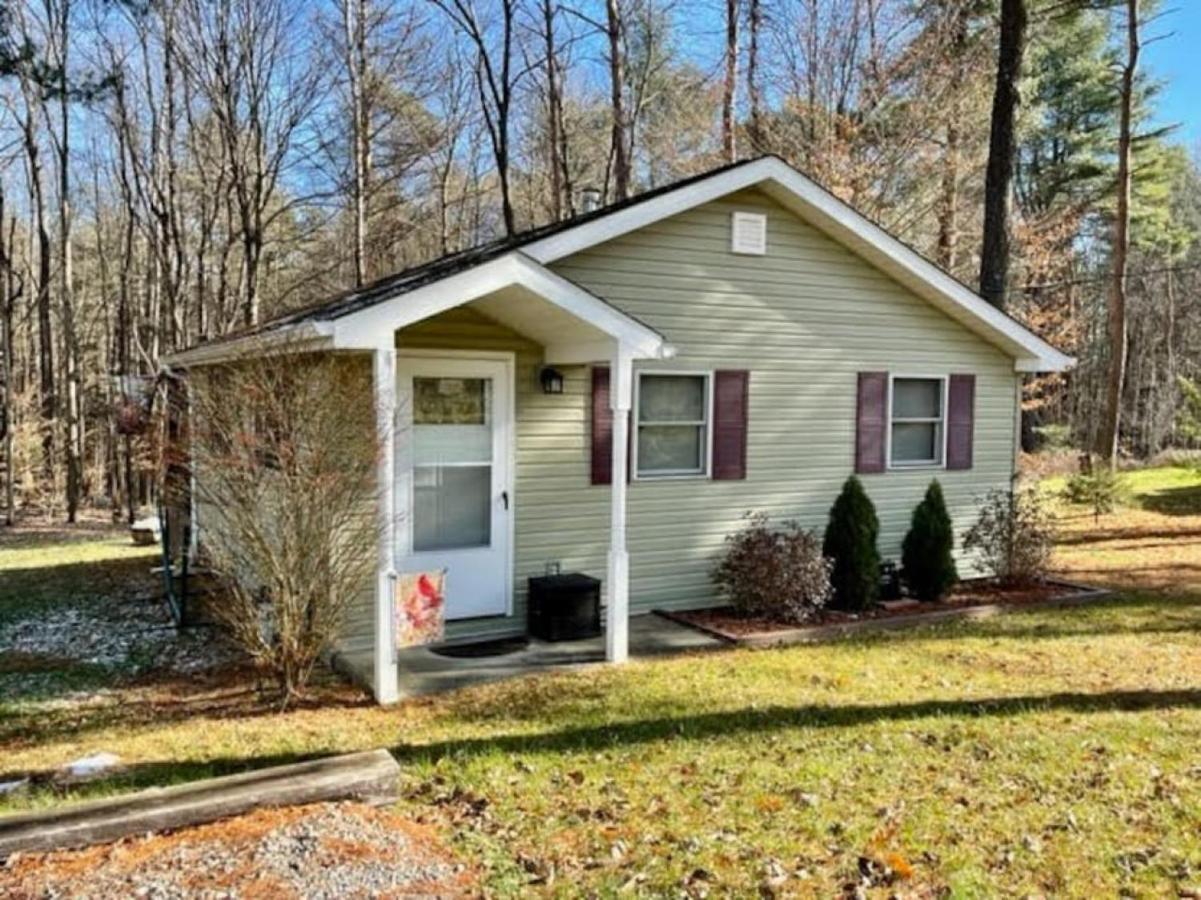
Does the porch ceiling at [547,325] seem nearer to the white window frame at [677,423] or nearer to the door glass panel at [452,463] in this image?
the door glass panel at [452,463]

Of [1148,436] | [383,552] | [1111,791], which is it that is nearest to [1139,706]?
[1111,791]

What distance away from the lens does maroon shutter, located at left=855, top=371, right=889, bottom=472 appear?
9.48 metres

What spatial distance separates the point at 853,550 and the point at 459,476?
3.89 m

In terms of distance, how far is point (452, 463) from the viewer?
24.5ft

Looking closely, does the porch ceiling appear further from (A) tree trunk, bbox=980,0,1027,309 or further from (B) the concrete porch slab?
(A) tree trunk, bbox=980,0,1027,309

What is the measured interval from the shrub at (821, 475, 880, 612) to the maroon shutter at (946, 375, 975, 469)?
73.4 inches

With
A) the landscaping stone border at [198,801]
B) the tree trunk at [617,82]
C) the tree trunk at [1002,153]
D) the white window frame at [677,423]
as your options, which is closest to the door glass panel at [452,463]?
the white window frame at [677,423]

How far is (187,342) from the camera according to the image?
61.6 ft

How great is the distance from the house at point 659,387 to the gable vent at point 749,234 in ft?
0.06

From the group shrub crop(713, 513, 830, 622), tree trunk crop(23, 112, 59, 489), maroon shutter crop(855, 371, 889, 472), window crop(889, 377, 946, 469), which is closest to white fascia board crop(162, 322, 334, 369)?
shrub crop(713, 513, 830, 622)

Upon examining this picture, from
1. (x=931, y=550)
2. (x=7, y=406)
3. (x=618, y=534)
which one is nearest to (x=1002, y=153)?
(x=931, y=550)

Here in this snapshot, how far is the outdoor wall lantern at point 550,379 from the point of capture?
7.76 meters

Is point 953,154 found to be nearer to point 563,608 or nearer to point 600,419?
point 600,419

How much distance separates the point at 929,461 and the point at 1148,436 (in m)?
24.1
